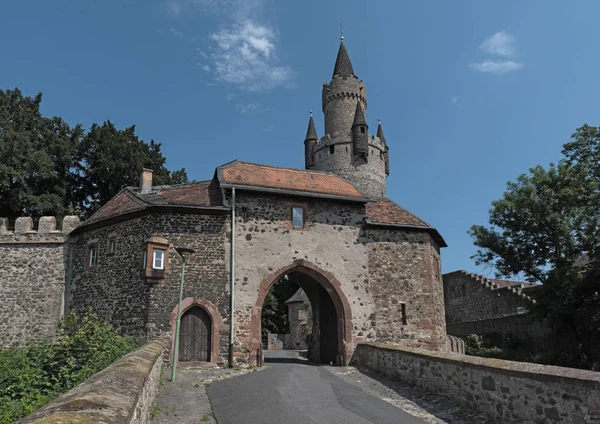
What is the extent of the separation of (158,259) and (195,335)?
2.83 meters

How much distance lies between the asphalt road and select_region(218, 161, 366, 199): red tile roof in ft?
24.8

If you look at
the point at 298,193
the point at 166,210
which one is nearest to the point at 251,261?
the point at 298,193

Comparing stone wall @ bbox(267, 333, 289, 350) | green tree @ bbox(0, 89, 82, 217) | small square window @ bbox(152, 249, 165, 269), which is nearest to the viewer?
small square window @ bbox(152, 249, 165, 269)

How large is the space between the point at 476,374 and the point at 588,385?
296 centimetres

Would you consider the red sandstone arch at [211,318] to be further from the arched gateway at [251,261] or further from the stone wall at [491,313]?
the stone wall at [491,313]

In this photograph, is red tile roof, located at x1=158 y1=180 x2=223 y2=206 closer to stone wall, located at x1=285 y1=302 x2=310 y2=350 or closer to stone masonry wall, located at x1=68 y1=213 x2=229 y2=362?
stone masonry wall, located at x1=68 y1=213 x2=229 y2=362

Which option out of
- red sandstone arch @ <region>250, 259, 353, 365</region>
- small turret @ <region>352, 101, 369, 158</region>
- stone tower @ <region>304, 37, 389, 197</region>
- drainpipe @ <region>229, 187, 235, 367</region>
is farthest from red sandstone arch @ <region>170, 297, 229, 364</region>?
small turret @ <region>352, 101, 369, 158</region>

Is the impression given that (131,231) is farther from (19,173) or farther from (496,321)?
(496,321)

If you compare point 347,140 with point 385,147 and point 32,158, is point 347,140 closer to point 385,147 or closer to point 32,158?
point 385,147

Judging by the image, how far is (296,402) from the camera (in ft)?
33.3

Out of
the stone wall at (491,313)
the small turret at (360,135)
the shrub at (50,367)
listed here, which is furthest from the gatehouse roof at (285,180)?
the small turret at (360,135)

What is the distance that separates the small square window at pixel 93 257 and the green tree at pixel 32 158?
13328 mm

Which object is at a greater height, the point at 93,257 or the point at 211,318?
the point at 93,257

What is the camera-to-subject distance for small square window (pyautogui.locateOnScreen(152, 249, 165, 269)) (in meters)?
16.8
